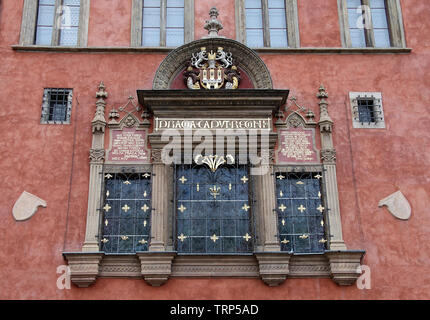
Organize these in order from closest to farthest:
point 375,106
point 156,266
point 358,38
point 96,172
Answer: point 156,266, point 96,172, point 375,106, point 358,38

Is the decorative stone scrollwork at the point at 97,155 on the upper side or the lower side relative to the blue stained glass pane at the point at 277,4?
lower

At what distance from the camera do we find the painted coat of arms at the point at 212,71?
42.2 feet

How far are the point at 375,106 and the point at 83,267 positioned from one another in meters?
6.58

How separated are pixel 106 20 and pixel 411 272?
316 inches

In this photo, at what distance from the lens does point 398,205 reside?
12094 millimetres

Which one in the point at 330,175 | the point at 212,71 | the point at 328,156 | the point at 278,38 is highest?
the point at 278,38

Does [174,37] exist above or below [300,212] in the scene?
above

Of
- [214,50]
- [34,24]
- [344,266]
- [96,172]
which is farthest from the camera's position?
[34,24]

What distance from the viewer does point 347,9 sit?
13852 millimetres

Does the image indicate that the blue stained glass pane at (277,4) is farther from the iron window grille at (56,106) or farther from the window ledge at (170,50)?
the iron window grille at (56,106)

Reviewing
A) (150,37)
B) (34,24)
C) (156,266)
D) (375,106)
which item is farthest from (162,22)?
(156,266)

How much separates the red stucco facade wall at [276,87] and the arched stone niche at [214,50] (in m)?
0.34

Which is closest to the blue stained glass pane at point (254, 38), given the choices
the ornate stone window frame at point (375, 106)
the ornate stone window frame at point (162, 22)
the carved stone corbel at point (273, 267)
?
the ornate stone window frame at point (162, 22)

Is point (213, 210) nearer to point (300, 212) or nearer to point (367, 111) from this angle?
point (300, 212)
